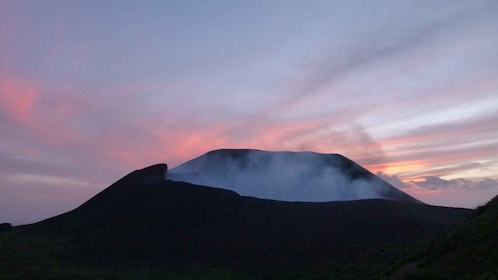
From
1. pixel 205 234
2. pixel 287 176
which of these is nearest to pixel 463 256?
pixel 205 234

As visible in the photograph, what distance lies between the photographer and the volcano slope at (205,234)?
39.6m

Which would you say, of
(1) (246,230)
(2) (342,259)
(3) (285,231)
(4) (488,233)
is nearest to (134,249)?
(1) (246,230)

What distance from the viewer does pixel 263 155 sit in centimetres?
7344

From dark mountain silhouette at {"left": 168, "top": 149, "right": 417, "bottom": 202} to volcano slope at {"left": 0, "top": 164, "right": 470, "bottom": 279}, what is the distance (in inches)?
421

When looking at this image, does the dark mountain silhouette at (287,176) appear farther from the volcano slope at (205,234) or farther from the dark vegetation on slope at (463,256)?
the dark vegetation on slope at (463,256)

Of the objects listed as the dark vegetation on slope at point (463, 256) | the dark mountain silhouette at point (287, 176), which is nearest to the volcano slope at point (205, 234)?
the dark mountain silhouette at point (287, 176)

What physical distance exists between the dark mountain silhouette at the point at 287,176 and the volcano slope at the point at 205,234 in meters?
10.7

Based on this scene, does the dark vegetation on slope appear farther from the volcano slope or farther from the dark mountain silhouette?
the dark mountain silhouette

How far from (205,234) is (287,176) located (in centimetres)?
2213

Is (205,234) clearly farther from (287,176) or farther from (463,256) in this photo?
(463,256)

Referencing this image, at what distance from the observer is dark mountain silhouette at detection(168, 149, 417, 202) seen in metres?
64.4

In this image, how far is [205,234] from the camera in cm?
4791

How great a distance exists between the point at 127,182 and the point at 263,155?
19.5 meters

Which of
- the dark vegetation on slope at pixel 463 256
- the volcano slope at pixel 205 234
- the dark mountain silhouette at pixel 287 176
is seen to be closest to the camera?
the dark vegetation on slope at pixel 463 256
